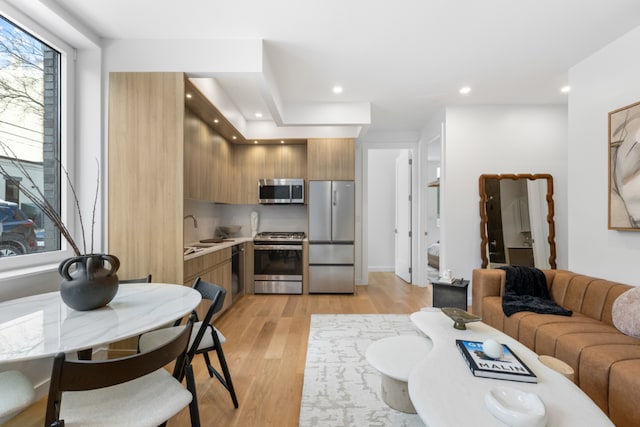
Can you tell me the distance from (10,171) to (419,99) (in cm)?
401

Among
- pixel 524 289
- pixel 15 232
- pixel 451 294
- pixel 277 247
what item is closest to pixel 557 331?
pixel 524 289

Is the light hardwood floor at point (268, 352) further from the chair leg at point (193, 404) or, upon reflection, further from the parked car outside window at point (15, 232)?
the parked car outside window at point (15, 232)

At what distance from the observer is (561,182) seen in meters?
3.83

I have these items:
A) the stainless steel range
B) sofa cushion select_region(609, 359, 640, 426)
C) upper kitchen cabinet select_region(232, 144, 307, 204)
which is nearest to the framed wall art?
sofa cushion select_region(609, 359, 640, 426)

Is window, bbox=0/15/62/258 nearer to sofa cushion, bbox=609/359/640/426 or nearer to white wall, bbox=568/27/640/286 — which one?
sofa cushion, bbox=609/359/640/426

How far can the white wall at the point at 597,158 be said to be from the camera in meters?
2.36

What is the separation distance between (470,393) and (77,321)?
1.79 metres

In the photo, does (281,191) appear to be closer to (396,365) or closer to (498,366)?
(396,365)

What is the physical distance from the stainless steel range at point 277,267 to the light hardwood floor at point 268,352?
0.14 m

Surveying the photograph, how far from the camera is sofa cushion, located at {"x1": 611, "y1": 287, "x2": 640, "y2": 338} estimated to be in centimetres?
185

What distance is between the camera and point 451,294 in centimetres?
314

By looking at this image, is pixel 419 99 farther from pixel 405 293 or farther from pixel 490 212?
pixel 405 293

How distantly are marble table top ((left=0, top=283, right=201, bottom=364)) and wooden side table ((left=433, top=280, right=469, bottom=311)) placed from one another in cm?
254

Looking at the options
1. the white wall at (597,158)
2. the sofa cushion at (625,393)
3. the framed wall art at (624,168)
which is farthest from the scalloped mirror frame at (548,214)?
the sofa cushion at (625,393)
